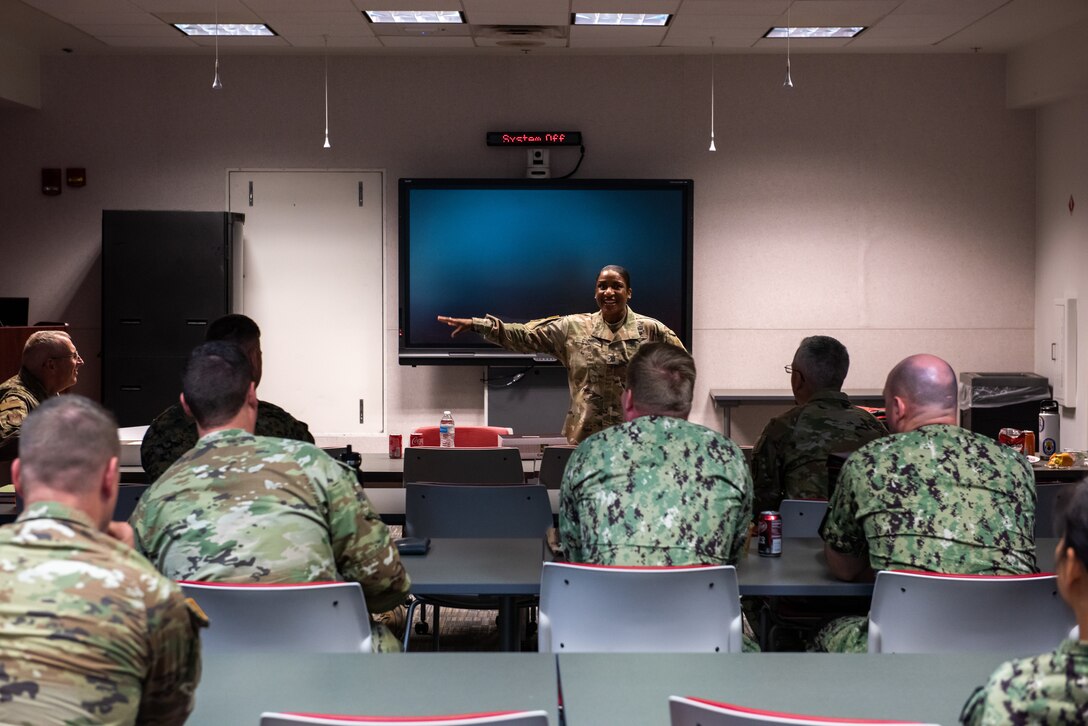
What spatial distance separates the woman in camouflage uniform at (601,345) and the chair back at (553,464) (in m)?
0.98

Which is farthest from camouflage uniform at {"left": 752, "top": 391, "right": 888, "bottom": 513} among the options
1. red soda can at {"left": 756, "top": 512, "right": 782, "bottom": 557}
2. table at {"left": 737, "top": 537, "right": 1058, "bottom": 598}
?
red soda can at {"left": 756, "top": 512, "right": 782, "bottom": 557}

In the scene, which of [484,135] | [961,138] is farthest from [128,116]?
[961,138]

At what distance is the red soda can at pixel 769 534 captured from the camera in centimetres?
333

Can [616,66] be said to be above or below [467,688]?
above

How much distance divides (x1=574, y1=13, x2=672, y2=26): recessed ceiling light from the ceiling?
0.28ft

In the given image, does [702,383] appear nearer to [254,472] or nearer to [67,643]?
[254,472]

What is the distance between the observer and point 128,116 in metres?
8.84

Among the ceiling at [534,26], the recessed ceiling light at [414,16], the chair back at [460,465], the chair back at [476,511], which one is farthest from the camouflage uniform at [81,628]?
the recessed ceiling light at [414,16]

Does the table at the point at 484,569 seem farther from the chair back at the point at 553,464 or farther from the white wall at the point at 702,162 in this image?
the white wall at the point at 702,162

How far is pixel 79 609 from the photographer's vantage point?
5.07ft

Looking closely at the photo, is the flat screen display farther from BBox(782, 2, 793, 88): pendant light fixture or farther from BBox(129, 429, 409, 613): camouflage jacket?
BBox(129, 429, 409, 613): camouflage jacket

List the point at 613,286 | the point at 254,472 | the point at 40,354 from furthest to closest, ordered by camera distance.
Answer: the point at 613,286 → the point at 40,354 → the point at 254,472

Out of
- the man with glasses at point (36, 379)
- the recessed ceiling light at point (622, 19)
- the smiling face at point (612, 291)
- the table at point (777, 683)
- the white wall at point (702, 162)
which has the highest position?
the recessed ceiling light at point (622, 19)

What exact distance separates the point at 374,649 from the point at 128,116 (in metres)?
7.25
